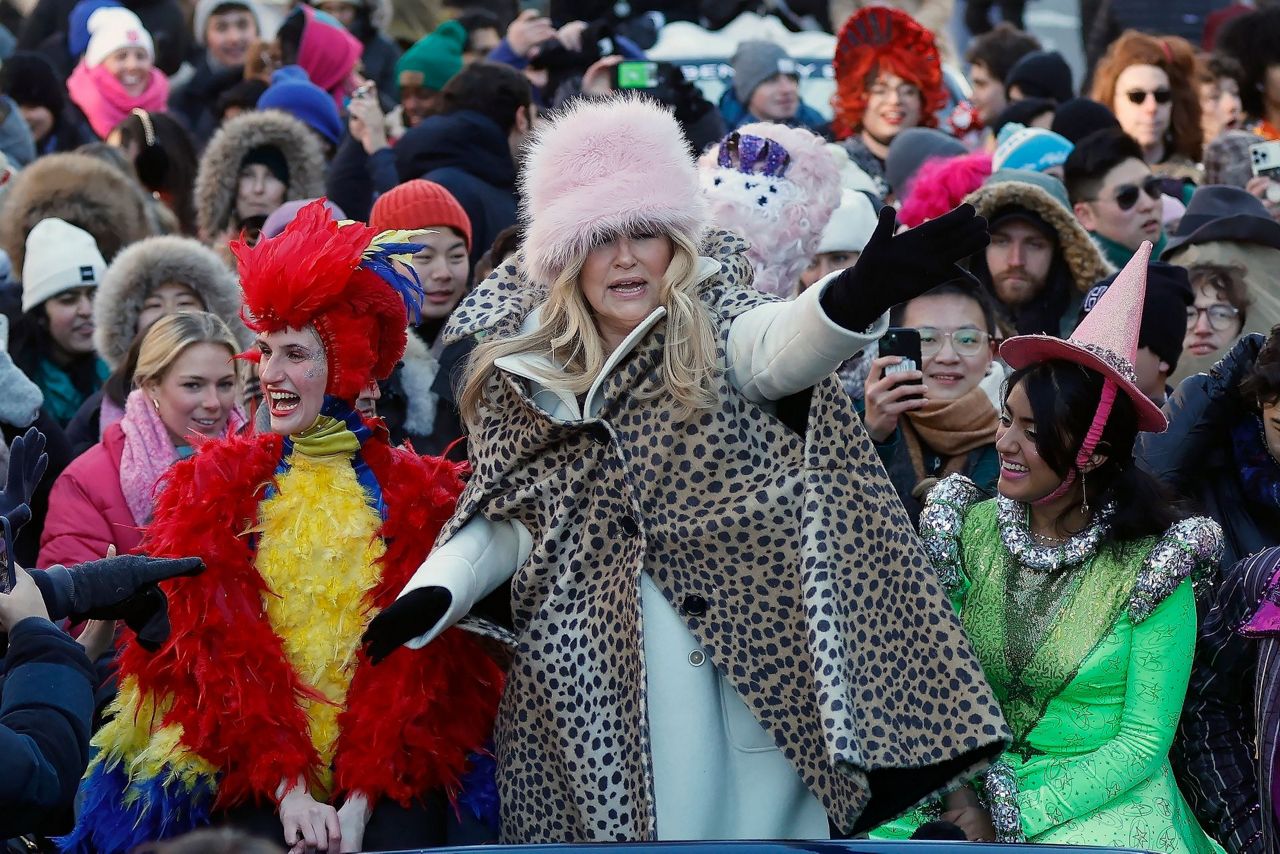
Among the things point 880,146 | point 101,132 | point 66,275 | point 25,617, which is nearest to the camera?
point 25,617

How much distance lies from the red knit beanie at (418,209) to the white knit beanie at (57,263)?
1.31m

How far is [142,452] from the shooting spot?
19.1ft

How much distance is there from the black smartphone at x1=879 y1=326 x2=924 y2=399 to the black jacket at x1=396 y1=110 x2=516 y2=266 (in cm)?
294

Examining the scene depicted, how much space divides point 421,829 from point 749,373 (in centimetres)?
134

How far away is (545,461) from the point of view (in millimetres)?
4316

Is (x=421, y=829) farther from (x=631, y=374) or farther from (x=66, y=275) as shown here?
(x=66, y=275)

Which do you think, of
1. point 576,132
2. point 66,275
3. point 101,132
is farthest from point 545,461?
point 101,132

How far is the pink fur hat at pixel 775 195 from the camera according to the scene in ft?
20.1

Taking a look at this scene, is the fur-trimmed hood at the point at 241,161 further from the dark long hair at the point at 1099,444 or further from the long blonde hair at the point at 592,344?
the dark long hair at the point at 1099,444

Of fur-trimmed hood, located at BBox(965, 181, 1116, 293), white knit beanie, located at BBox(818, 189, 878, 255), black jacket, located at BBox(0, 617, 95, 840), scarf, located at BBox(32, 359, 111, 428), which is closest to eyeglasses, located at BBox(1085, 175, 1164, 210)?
fur-trimmed hood, located at BBox(965, 181, 1116, 293)

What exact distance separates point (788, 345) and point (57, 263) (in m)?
4.56

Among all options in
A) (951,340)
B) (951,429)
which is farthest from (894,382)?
(951,340)

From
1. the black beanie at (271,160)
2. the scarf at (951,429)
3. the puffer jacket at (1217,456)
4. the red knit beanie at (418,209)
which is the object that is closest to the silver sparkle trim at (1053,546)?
the puffer jacket at (1217,456)

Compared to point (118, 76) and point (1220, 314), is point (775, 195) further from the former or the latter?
point (118, 76)
